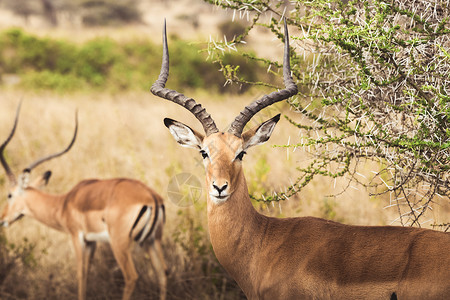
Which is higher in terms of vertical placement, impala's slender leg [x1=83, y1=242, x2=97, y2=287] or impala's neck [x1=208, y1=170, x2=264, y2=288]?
impala's neck [x1=208, y1=170, x2=264, y2=288]

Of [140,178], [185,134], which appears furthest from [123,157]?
[185,134]

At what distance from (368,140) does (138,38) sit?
18394mm

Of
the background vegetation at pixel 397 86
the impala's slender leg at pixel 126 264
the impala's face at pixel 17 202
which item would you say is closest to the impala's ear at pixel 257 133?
the background vegetation at pixel 397 86

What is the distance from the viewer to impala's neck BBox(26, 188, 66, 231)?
681 centimetres

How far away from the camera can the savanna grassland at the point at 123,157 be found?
6160 mm

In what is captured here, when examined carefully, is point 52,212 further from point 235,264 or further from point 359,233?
point 359,233

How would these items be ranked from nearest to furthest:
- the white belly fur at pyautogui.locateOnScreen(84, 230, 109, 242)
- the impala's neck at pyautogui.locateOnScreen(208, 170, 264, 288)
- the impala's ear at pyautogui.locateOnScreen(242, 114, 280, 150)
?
1. the impala's neck at pyautogui.locateOnScreen(208, 170, 264, 288)
2. the impala's ear at pyautogui.locateOnScreen(242, 114, 280, 150)
3. the white belly fur at pyautogui.locateOnScreen(84, 230, 109, 242)

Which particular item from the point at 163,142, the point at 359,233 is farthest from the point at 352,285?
the point at 163,142

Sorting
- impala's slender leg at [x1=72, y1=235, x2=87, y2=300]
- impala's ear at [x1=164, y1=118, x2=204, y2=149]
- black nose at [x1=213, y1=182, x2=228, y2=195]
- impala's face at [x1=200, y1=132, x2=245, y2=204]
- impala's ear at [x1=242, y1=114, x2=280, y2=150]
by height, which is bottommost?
impala's slender leg at [x1=72, y1=235, x2=87, y2=300]

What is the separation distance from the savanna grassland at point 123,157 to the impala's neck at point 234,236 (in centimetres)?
46

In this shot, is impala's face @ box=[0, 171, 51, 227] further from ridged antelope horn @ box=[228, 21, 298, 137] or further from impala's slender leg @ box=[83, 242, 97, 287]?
ridged antelope horn @ box=[228, 21, 298, 137]

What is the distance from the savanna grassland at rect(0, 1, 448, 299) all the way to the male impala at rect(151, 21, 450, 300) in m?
0.35

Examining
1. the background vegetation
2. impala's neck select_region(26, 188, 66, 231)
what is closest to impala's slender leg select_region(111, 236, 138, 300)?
impala's neck select_region(26, 188, 66, 231)

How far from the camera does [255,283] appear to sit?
353 cm
